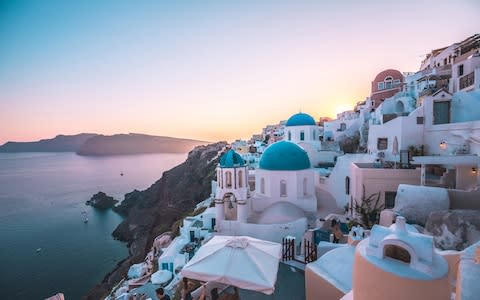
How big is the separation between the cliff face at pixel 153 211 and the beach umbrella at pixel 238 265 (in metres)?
23.1

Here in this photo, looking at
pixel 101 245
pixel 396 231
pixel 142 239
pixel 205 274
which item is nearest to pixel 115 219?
pixel 101 245

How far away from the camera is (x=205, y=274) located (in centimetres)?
528

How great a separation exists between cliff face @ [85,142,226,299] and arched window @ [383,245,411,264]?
26.8 m

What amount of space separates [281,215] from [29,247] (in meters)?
40.4

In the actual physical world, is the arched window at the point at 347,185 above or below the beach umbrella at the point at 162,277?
above

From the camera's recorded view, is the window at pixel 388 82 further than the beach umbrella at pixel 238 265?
Yes

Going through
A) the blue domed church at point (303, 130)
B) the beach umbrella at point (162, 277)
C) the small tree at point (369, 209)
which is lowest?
the beach umbrella at point (162, 277)

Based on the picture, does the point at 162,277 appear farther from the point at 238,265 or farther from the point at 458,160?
the point at 458,160

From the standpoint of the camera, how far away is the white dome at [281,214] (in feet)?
44.3

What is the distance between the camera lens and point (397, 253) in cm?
335

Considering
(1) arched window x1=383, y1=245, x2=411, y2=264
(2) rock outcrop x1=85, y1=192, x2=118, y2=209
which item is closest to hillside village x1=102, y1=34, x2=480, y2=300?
(1) arched window x1=383, y1=245, x2=411, y2=264

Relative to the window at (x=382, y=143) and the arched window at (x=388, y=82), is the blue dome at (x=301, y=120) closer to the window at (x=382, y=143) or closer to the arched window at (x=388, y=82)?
the window at (x=382, y=143)

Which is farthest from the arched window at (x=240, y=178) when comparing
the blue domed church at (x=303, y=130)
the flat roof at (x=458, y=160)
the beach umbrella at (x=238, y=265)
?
the blue domed church at (x=303, y=130)

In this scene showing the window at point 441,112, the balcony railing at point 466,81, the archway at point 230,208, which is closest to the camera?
the window at point 441,112
